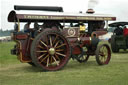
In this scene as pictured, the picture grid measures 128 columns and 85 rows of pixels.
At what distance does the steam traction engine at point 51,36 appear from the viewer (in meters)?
7.63

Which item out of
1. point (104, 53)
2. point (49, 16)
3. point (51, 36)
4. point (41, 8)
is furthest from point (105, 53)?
point (41, 8)

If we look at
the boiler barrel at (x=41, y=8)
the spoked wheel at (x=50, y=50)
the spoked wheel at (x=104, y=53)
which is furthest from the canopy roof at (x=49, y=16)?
the spoked wheel at (x=104, y=53)

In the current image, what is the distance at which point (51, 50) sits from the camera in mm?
7754

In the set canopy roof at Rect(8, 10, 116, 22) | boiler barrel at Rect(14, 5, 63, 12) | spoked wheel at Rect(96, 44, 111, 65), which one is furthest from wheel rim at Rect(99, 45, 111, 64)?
boiler barrel at Rect(14, 5, 63, 12)

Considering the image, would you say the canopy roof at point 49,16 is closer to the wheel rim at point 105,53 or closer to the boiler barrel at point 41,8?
the boiler barrel at point 41,8

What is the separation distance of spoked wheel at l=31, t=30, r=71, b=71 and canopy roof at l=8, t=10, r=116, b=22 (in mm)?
552

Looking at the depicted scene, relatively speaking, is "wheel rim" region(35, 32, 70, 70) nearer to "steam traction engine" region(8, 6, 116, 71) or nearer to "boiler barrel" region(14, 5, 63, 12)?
"steam traction engine" region(8, 6, 116, 71)

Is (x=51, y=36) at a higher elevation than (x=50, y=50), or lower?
higher

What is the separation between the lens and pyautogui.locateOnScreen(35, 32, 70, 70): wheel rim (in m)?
7.69

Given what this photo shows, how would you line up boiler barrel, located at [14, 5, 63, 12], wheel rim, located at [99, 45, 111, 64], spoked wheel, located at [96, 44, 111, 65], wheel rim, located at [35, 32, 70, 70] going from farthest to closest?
wheel rim, located at [99, 45, 111, 64] → spoked wheel, located at [96, 44, 111, 65] → boiler barrel, located at [14, 5, 63, 12] → wheel rim, located at [35, 32, 70, 70]

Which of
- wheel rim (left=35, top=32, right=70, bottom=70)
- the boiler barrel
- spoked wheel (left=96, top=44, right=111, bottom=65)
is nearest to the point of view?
wheel rim (left=35, top=32, right=70, bottom=70)

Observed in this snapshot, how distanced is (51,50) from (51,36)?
54 centimetres

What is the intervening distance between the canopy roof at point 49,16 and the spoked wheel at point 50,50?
21.7 inches

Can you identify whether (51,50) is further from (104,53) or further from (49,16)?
(104,53)
